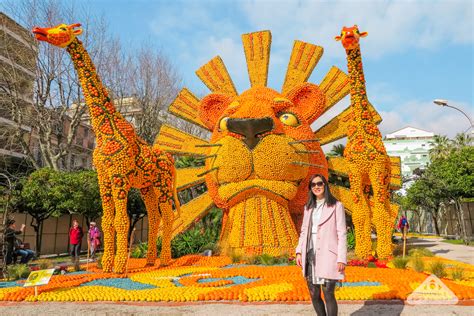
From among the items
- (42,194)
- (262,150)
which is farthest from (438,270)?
(42,194)

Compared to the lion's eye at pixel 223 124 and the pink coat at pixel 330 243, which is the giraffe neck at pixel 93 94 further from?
the pink coat at pixel 330 243

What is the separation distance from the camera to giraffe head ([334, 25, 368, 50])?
8.24 metres

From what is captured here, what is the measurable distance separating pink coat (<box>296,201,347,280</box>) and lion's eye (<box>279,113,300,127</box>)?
273 inches

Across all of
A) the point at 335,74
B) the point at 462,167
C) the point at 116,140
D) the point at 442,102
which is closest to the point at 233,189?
the point at 116,140

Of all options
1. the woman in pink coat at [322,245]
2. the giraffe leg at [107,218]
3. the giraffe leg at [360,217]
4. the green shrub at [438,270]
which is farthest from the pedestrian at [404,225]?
the giraffe leg at [107,218]

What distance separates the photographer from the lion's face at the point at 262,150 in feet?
31.4

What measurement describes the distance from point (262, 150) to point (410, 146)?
62.7 m

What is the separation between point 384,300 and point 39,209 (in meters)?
13.2

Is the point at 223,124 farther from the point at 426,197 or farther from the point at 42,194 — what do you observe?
the point at 426,197

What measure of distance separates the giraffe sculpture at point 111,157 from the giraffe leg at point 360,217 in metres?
4.32

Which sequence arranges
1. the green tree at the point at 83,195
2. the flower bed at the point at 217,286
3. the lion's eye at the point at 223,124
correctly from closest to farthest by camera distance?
the flower bed at the point at 217,286
the lion's eye at the point at 223,124
the green tree at the point at 83,195

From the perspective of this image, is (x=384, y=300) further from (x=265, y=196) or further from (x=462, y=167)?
(x=462, y=167)

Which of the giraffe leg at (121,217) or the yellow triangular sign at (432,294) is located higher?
the giraffe leg at (121,217)

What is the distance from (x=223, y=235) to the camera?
33.0 feet
